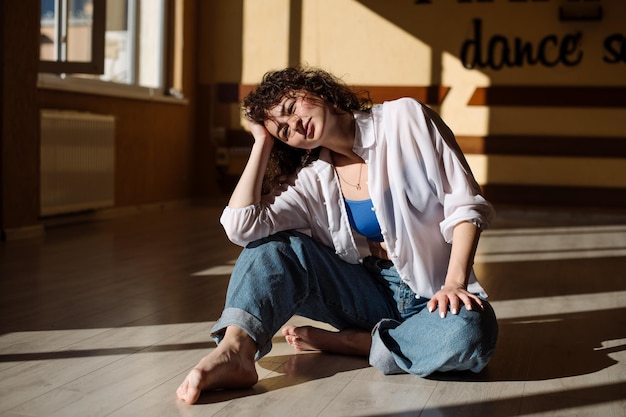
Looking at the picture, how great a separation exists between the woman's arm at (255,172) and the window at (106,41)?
329 centimetres

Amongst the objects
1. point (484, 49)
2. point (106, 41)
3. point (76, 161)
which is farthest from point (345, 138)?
point (484, 49)

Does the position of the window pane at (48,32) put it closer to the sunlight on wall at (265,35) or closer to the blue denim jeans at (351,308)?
the sunlight on wall at (265,35)

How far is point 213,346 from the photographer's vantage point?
2152 millimetres

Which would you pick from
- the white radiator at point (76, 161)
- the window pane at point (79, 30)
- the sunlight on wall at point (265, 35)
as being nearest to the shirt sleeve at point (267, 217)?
the white radiator at point (76, 161)

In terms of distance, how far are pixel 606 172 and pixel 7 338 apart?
218 inches

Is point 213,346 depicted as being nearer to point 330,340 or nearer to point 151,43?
point 330,340

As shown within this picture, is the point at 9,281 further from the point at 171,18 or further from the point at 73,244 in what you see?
the point at 171,18

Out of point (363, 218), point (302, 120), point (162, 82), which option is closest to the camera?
point (302, 120)

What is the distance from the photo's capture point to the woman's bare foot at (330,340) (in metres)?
2.03

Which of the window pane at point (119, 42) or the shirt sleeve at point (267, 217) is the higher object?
the window pane at point (119, 42)

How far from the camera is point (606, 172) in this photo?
6.54 m

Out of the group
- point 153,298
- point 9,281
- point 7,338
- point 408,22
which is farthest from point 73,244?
point 408,22

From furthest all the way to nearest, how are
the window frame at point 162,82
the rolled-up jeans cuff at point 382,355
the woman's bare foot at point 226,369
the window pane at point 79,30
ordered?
the window frame at point 162,82 < the window pane at point 79,30 < the rolled-up jeans cuff at point 382,355 < the woman's bare foot at point 226,369

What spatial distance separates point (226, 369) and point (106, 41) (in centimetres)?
507
